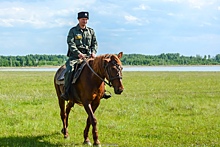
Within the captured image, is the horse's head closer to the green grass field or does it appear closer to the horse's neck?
the horse's neck

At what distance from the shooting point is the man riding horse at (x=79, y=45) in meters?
9.71

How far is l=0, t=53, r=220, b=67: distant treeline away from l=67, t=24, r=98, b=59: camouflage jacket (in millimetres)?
136687

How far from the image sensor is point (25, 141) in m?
10.3

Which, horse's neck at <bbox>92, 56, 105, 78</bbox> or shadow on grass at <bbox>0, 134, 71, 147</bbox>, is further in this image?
shadow on grass at <bbox>0, 134, 71, 147</bbox>

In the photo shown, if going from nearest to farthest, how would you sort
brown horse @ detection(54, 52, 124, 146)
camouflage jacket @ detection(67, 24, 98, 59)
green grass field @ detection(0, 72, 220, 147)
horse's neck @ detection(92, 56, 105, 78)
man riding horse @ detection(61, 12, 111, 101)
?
1. brown horse @ detection(54, 52, 124, 146)
2. horse's neck @ detection(92, 56, 105, 78)
3. man riding horse @ detection(61, 12, 111, 101)
4. camouflage jacket @ detection(67, 24, 98, 59)
5. green grass field @ detection(0, 72, 220, 147)

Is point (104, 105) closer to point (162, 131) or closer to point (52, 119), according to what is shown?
point (52, 119)

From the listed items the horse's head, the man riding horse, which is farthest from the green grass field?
the horse's head

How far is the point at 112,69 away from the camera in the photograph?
8367 mm

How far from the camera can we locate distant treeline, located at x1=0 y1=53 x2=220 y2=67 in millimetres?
154000

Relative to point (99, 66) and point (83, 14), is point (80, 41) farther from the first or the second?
point (99, 66)

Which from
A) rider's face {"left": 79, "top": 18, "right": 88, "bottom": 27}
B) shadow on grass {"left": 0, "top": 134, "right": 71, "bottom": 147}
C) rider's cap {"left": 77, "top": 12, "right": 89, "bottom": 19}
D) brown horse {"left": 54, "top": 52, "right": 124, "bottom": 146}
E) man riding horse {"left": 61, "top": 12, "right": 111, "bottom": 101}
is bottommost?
shadow on grass {"left": 0, "top": 134, "right": 71, "bottom": 147}

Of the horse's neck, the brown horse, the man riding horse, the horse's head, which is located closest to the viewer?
the horse's head

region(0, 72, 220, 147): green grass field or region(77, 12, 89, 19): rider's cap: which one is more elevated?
region(77, 12, 89, 19): rider's cap

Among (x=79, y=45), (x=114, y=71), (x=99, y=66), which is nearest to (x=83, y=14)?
(x=79, y=45)
